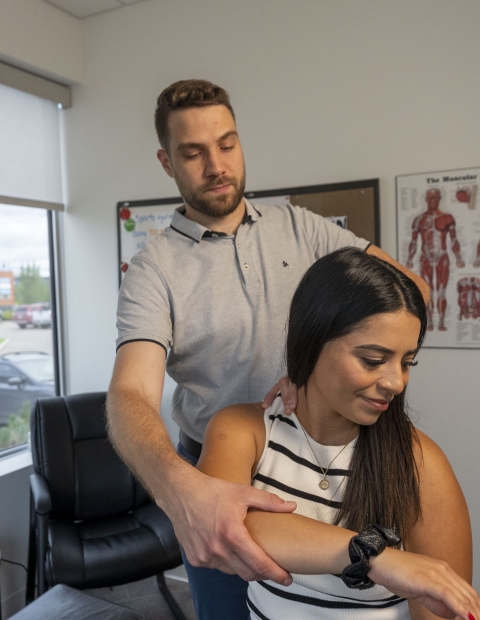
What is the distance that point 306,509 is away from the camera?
4.10 feet

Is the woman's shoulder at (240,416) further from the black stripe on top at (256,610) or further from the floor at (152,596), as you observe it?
the floor at (152,596)

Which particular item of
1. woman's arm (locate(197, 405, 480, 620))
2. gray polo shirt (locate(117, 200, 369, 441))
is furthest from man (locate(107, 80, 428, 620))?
woman's arm (locate(197, 405, 480, 620))

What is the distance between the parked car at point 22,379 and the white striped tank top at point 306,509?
2250mm

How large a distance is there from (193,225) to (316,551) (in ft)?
3.01

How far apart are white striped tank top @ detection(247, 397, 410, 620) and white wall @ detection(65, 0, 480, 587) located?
4.82ft

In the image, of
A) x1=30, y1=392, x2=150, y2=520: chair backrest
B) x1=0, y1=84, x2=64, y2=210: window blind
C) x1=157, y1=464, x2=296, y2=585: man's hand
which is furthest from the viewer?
x1=0, y1=84, x2=64, y2=210: window blind

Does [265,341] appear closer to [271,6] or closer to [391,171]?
[391,171]

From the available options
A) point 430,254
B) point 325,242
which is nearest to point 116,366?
point 325,242

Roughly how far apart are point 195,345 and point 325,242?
486mm

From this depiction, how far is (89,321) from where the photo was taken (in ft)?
11.4

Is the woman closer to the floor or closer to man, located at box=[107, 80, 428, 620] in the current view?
man, located at box=[107, 80, 428, 620]

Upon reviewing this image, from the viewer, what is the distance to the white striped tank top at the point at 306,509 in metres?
1.19

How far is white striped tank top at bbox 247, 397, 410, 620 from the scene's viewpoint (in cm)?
119

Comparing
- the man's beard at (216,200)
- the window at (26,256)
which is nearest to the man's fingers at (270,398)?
the man's beard at (216,200)
